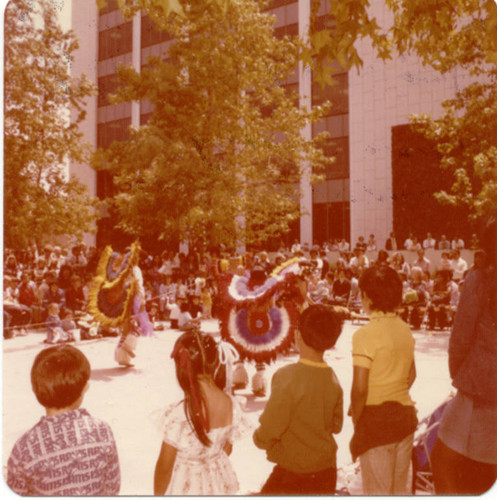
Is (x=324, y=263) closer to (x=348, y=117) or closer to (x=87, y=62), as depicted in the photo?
(x=348, y=117)

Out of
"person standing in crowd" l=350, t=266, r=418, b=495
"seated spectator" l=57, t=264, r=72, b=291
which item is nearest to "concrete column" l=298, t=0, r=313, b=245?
"seated spectator" l=57, t=264, r=72, b=291

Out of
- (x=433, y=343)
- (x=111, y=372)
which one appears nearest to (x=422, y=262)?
(x=433, y=343)

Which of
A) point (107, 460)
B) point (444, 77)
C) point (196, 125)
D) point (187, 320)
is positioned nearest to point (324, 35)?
point (196, 125)

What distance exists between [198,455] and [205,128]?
3.86 meters

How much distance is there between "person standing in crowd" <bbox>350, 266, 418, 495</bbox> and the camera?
87.5 inches

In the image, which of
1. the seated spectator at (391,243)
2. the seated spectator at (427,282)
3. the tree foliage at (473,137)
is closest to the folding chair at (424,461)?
the tree foliage at (473,137)

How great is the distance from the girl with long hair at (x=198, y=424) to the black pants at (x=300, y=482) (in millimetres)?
199

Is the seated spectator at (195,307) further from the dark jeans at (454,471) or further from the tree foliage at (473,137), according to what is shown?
the dark jeans at (454,471)

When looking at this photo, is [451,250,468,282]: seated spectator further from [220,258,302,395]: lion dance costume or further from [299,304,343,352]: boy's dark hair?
[299,304,343,352]: boy's dark hair

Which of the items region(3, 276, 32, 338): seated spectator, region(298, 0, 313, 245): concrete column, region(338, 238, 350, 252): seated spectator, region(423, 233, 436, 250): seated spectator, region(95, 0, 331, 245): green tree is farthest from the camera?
region(423, 233, 436, 250): seated spectator

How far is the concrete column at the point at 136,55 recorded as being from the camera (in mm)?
4738

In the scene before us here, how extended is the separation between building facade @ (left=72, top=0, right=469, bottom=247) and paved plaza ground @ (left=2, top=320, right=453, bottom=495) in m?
1.51

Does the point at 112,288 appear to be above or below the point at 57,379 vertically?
above

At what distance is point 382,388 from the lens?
2.26 meters
